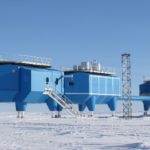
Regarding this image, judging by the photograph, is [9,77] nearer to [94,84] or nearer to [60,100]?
[60,100]

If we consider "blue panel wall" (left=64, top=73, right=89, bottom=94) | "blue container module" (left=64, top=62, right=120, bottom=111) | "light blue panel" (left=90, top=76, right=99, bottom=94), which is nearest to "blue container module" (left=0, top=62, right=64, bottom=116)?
"blue panel wall" (left=64, top=73, right=89, bottom=94)

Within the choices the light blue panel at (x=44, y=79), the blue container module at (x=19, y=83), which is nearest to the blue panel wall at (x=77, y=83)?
the light blue panel at (x=44, y=79)

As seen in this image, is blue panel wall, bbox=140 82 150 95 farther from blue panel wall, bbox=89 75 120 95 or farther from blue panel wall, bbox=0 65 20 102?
blue panel wall, bbox=0 65 20 102

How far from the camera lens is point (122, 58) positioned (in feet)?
190

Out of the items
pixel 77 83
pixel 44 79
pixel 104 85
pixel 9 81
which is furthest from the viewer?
pixel 104 85

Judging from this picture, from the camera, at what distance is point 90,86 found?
5781 centimetres

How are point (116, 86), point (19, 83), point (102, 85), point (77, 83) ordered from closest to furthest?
point (19, 83) → point (77, 83) → point (102, 85) → point (116, 86)

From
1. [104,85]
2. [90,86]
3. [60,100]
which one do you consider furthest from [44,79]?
[104,85]

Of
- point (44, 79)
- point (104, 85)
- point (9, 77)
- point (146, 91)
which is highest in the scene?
point (9, 77)

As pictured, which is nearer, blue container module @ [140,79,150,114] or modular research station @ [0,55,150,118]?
modular research station @ [0,55,150,118]

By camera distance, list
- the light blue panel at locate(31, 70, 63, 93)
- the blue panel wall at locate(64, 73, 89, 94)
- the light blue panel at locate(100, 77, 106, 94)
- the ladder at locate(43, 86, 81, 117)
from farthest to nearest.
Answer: the light blue panel at locate(100, 77, 106, 94), the blue panel wall at locate(64, 73, 89, 94), the ladder at locate(43, 86, 81, 117), the light blue panel at locate(31, 70, 63, 93)

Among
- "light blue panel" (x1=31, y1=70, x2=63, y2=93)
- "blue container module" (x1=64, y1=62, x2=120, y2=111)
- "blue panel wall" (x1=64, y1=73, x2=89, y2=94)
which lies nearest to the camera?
"light blue panel" (x1=31, y1=70, x2=63, y2=93)

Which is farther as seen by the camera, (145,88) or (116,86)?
(145,88)

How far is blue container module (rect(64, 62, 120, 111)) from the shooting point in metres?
57.6
